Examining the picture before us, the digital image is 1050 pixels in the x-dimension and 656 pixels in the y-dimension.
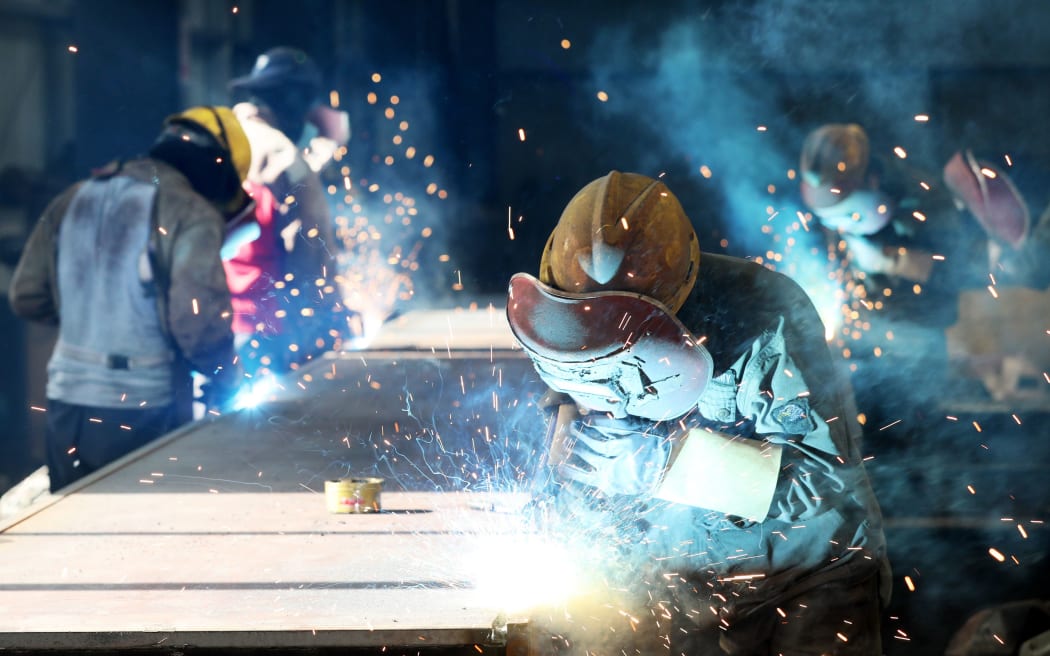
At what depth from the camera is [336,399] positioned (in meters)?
3.42

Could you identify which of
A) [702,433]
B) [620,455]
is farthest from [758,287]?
[620,455]

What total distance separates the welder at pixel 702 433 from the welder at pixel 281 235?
2336mm

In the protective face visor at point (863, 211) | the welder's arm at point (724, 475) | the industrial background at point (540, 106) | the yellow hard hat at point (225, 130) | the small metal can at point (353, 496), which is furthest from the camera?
the industrial background at point (540, 106)

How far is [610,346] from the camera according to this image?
1.61 m

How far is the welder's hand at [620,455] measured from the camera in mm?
1851

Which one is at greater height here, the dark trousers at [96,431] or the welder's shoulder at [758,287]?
the welder's shoulder at [758,287]

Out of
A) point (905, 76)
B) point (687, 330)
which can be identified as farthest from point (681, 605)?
point (905, 76)

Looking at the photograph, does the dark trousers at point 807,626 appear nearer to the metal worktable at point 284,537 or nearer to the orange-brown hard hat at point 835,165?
the metal worktable at point 284,537

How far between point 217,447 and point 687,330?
162 centimetres

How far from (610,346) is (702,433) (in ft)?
1.00

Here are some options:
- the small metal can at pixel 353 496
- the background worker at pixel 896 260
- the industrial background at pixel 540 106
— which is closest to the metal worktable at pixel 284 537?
the small metal can at pixel 353 496

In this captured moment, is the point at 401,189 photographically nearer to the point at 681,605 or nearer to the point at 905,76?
the point at 905,76

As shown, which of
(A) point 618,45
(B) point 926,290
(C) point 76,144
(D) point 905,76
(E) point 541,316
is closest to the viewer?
(E) point 541,316

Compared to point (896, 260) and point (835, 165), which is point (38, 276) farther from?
point (896, 260)
